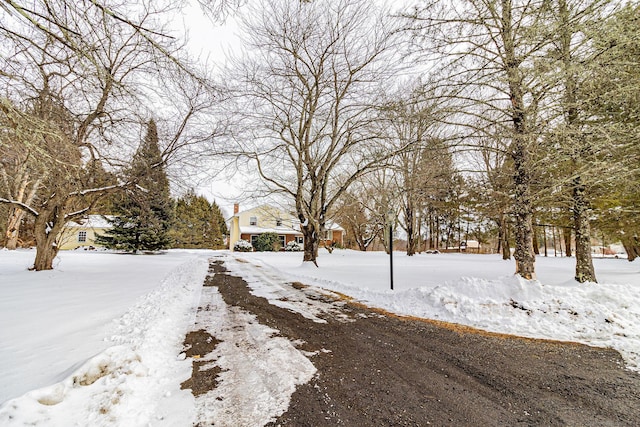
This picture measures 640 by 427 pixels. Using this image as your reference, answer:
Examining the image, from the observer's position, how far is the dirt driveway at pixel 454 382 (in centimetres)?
215

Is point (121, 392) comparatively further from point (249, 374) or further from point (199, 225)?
point (199, 225)

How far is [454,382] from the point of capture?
2676 mm

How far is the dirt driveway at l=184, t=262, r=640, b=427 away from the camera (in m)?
2.15

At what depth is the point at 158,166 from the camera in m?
9.78

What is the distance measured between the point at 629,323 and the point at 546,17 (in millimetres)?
4927

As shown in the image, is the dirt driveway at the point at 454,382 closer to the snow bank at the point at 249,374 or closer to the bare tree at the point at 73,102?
the snow bank at the point at 249,374

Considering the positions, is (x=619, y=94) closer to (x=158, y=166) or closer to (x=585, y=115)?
(x=585, y=115)

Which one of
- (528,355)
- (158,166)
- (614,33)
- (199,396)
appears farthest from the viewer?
(158,166)

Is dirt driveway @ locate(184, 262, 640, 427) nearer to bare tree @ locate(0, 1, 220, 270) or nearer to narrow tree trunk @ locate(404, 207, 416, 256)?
bare tree @ locate(0, 1, 220, 270)

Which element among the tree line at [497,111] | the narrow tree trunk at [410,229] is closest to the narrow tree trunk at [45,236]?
the tree line at [497,111]

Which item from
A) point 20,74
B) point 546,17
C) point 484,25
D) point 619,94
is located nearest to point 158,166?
point 20,74

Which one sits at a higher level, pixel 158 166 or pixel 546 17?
pixel 546 17

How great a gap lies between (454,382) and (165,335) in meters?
3.63

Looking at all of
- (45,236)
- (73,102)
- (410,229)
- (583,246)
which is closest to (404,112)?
(583,246)
